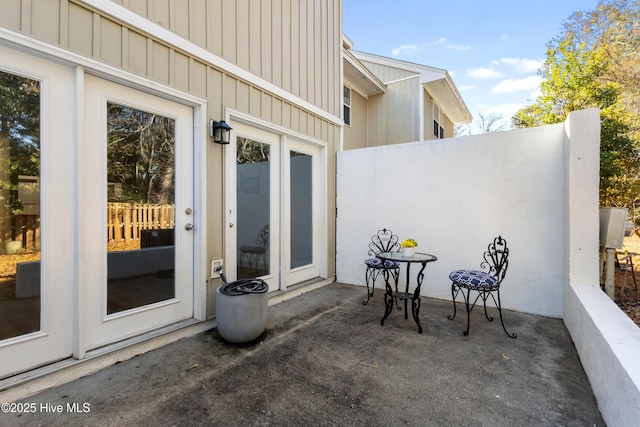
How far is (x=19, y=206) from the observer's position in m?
1.90

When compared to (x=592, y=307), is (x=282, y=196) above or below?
above

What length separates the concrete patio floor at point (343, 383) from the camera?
1.65 m

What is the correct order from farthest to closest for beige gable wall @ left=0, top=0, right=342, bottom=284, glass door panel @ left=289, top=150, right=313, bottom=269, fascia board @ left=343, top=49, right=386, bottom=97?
1. fascia board @ left=343, top=49, right=386, bottom=97
2. glass door panel @ left=289, top=150, right=313, bottom=269
3. beige gable wall @ left=0, top=0, right=342, bottom=284

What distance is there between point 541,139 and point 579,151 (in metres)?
0.62

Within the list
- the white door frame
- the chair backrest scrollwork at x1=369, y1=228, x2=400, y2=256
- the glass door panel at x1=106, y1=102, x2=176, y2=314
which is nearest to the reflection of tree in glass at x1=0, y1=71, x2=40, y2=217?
the glass door panel at x1=106, y1=102, x2=176, y2=314

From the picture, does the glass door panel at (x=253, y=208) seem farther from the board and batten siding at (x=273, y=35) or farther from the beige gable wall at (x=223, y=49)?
the board and batten siding at (x=273, y=35)

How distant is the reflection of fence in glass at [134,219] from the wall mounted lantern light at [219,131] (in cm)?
79

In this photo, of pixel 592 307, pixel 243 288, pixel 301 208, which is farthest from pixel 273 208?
pixel 592 307

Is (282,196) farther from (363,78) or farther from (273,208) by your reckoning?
(363,78)

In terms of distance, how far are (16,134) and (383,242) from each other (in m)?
3.92

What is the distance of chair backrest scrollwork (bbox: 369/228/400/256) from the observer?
425 cm

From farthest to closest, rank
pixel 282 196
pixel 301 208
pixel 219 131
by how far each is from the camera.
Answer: pixel 301 208 → pixel 282 196 → pixel 219 131

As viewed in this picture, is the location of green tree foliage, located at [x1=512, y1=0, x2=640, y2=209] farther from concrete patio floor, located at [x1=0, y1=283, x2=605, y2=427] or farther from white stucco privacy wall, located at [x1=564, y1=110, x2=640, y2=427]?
concrete patio floor, located at [x1=0, y1=283, x2=605, y2=427]

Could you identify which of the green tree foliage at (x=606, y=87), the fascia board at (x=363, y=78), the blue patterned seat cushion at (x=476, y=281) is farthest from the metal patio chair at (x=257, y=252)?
the green tree foliage at (x=606, y=87)
